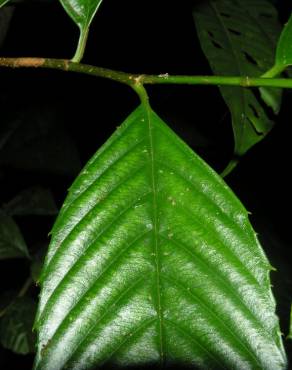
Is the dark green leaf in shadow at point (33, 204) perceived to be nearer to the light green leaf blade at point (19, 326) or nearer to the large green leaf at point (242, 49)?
the light green leaf blade at point (19, 326)

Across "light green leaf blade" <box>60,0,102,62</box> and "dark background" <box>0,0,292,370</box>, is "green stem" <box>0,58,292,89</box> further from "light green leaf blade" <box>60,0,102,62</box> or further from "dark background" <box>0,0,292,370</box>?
"dark background" <box>0,0,292,370</box>

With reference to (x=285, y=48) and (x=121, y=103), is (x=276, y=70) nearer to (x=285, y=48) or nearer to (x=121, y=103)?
(x=285, y=48)

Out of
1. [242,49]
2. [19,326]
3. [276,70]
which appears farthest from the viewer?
[19,326]

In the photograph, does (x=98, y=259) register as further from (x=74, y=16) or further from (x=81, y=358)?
(x=74, y=16)

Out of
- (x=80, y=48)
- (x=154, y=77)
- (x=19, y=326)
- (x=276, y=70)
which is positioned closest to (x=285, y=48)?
(x=276, y=70)

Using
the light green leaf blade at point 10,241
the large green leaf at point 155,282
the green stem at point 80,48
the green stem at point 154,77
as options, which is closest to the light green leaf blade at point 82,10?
the green stem at point 80,48

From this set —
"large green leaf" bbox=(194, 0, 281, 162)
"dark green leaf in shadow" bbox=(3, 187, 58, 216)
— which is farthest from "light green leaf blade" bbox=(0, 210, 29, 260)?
"large green leaf" bbox=(194, 0, 281, 162)
